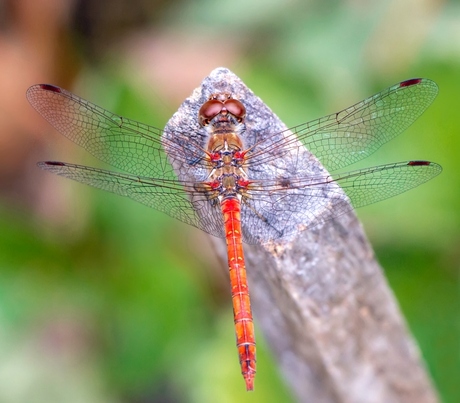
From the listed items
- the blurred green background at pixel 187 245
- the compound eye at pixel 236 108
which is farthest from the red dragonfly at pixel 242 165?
the blurred green background at pixel 187 245

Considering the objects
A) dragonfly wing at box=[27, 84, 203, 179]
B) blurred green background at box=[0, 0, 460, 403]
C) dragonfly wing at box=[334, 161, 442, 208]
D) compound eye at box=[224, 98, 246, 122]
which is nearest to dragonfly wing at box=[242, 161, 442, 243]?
dragonfly wing at box=[334, 161, 442, 208]

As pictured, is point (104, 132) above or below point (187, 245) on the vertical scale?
below

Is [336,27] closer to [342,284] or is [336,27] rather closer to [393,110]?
[393,110]

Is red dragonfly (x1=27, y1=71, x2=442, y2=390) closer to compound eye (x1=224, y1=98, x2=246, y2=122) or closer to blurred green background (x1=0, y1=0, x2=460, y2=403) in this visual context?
compound eye (x1=224, y1=98, x2=246, y2=122)

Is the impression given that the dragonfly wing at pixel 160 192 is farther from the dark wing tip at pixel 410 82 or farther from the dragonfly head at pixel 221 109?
the dark wing tip at pixel 410 82

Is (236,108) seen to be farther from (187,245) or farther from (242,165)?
(187,245)

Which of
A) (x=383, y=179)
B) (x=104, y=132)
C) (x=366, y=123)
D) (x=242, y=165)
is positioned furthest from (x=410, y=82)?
(x=104, y=132)

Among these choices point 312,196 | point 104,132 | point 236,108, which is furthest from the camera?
point 104,132
